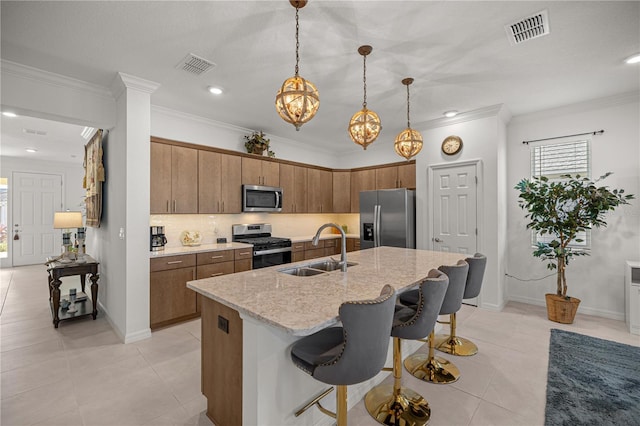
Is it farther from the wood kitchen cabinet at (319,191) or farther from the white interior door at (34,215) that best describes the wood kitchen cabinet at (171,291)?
the white interior door at (34,215)

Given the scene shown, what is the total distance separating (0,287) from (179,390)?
5.64m

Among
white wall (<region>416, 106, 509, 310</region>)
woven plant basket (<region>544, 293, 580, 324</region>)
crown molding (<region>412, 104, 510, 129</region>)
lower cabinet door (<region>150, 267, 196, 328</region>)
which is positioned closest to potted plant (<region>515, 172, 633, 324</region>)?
woven plant basket (<region>544, 293, 580, 324</region>)

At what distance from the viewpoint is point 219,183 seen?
434cm

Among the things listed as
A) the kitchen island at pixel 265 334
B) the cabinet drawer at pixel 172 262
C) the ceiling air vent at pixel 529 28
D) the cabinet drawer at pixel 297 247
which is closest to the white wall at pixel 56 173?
the cabinet drawer at pixel 172 262

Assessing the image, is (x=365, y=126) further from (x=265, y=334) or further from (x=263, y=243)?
(x=263, y=243)

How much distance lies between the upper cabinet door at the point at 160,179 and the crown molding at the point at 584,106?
516 centimetres

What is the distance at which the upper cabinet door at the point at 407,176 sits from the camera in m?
5.19

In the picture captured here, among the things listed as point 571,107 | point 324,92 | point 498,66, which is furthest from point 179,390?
point 571,107

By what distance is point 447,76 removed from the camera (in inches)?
122

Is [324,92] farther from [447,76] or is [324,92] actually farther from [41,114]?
[41,114]

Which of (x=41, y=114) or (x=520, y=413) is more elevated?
(x=41, y=114)

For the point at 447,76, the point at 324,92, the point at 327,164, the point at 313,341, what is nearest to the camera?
the point at 313,341

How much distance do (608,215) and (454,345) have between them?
9.65 ft

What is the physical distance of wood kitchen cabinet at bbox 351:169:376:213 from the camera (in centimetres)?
583
